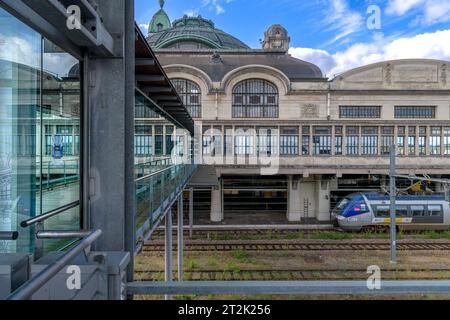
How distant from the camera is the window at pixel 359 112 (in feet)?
81.6

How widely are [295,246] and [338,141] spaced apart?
40.3 ft

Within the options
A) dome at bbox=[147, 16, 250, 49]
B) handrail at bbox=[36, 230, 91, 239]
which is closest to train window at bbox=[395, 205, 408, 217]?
handrail at bbox=[36, 230, 91, 239]

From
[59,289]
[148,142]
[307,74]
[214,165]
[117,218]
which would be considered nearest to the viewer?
[59,289]

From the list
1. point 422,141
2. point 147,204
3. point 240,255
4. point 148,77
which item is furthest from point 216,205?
point 148,77

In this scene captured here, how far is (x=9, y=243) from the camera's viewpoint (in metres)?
2.28

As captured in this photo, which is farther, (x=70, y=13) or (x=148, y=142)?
(x=148, y=142)

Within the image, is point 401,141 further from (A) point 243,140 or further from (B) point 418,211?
(A) point 243,140

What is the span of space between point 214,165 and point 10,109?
22.2m

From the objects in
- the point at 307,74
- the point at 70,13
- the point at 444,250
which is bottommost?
the point at 444,250

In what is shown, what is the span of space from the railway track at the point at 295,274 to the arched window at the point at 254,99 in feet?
49.1

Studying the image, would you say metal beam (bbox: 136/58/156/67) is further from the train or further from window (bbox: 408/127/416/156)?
window (bbox: 408/127/416/156)

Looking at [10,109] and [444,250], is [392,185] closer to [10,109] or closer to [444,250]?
[444,250]
